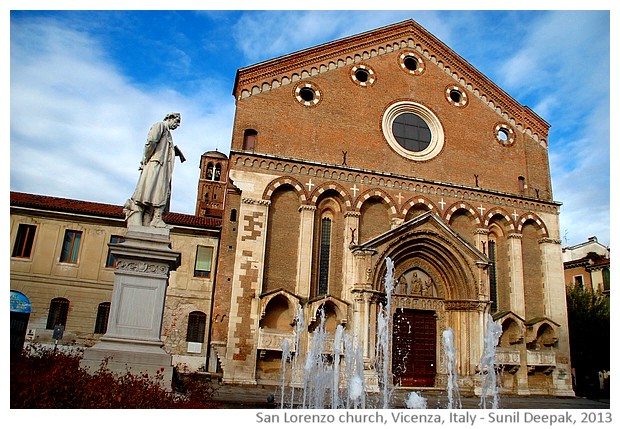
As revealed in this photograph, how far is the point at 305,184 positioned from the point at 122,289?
11.4 meters

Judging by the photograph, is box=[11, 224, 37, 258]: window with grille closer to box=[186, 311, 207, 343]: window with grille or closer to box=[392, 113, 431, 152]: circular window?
box=[186, 311, 207, 343]: window with grille

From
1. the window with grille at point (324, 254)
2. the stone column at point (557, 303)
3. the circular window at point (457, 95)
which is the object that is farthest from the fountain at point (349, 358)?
the circular window at point (457, 95)

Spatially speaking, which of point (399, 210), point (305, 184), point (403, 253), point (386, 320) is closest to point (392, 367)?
point (386, 320)

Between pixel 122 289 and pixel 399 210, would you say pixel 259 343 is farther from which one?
pixel 122 289

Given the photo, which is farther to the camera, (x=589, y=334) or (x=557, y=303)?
(x=589, y=334)

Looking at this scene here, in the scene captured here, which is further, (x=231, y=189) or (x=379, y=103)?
(x=379, y=103)

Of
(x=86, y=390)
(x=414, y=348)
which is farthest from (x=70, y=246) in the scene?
(x=86, y=390)

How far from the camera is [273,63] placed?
20078 mm

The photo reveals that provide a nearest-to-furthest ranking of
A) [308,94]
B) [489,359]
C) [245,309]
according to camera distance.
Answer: [245,309] → [489,359] → [308,94]

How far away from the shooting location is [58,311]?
65.3 feet

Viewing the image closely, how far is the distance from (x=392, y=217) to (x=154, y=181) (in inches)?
488

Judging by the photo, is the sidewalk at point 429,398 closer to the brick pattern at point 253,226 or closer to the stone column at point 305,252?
the stone column at point 305,252

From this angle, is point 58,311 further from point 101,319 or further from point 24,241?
point 24,241
